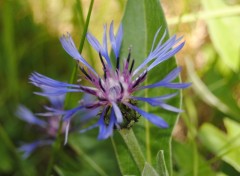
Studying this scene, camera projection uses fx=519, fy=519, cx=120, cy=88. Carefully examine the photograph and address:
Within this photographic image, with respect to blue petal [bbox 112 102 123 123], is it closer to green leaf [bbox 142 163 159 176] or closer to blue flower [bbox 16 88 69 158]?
green leaf [bbox 142 163 159 176]

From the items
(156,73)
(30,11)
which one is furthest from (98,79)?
(30,11)

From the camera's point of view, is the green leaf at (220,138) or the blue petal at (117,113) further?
the green leaf at (220,138)

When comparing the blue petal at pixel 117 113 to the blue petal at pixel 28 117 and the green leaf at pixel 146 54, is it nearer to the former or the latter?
the green leaf at pixel 146 54

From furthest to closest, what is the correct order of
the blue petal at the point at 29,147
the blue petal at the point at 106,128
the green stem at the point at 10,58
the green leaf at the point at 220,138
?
the green stem at the point at 10,58 → the blue petal at the point at 29,147 → the green leaf at the point at 220,138 → the blue petal at the point at 106,128

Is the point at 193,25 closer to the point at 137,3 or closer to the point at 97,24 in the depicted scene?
the point at 97,24

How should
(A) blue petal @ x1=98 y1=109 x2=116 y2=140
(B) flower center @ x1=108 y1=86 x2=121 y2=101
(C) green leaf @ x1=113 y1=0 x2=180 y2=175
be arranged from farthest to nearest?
1. (C) green leaf @ x1=113 y1=0 x2=180 y2=175
2. (B) flower center @ x1=108 y1=86 x2=121 y2=101
3. (A) blue petal @ x1=98 y1=109 x2=116 y2=140

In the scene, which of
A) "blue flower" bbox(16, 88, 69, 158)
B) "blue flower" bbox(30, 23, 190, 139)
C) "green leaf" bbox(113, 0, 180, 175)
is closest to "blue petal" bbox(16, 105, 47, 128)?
"blue flower" bbox(16, 88, 69, 158)

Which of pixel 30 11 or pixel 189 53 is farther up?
pixel 30 11

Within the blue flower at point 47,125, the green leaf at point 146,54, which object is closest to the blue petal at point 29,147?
the blue flower at point 47,125
